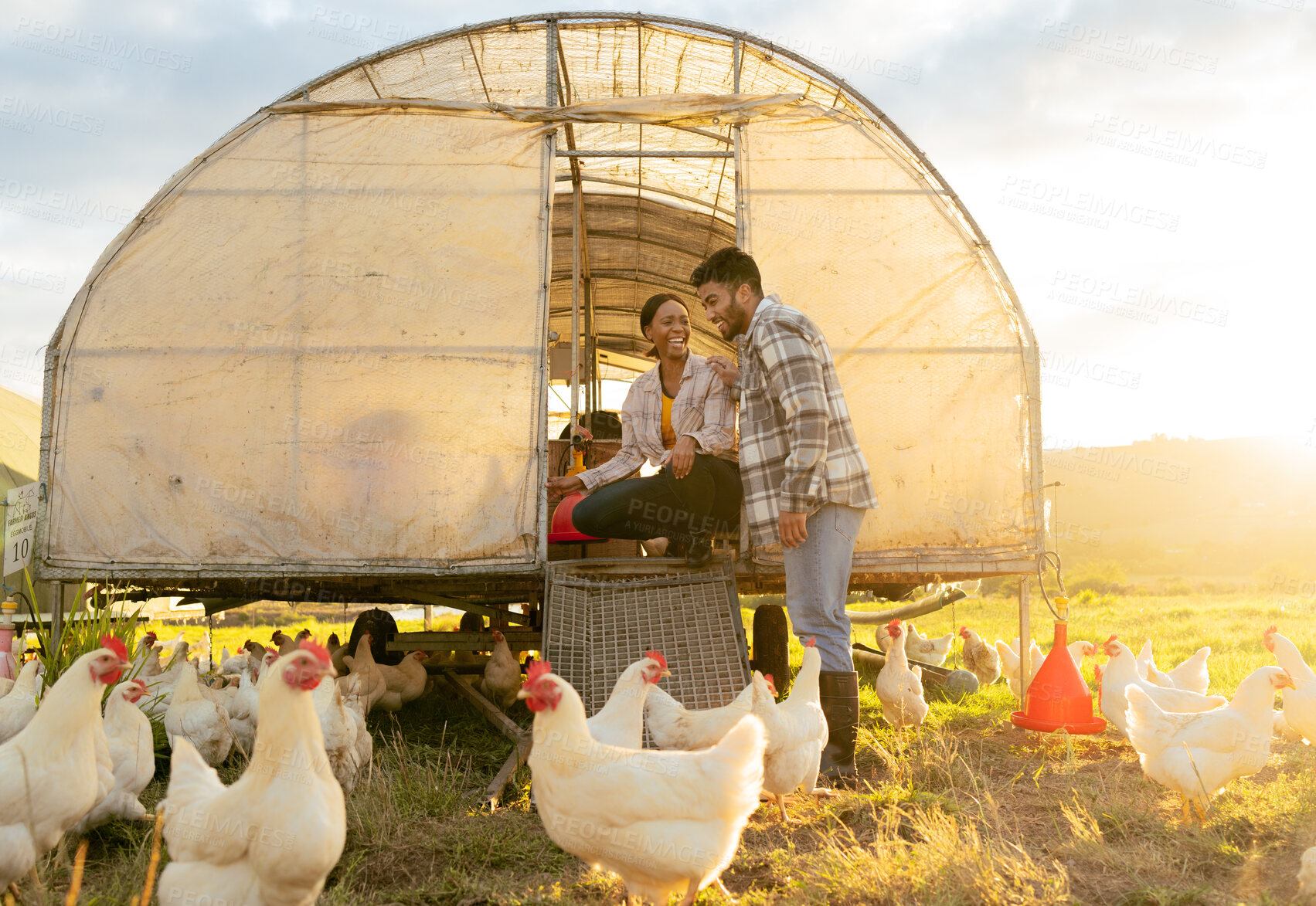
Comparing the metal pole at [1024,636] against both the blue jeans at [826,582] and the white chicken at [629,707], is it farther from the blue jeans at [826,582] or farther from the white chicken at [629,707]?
the white chicken at [629,707]

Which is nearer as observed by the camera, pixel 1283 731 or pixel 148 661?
pixel 1283 731

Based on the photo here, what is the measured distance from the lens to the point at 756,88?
696 centimetres

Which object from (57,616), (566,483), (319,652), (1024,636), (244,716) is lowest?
(244,716)

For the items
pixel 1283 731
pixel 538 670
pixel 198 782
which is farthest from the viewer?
A: pixel 1283 731

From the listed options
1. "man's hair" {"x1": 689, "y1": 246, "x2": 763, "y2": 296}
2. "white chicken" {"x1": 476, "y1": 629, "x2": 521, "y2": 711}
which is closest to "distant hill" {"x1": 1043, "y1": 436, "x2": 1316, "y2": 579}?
"white chicken" {"x1": 476, "y1": 629, "x2": 521, "y2": 711}

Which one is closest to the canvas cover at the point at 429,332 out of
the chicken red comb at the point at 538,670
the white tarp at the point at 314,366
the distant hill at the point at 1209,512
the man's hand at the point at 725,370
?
the white tarp at the point at 314,366

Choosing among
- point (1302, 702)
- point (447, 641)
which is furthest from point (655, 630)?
point (1302, 702)

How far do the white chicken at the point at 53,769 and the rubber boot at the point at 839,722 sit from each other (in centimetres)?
309

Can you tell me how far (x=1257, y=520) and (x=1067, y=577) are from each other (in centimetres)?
1280

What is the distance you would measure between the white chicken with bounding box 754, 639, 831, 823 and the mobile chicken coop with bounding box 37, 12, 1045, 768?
60.8 inches

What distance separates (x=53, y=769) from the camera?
314cm

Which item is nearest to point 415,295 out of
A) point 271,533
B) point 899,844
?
point 271,533

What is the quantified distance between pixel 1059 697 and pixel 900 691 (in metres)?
0.97

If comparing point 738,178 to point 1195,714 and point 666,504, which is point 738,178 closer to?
point 666,504
